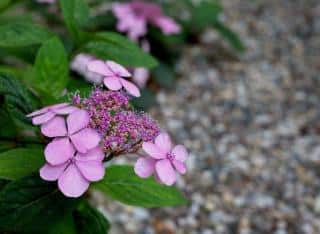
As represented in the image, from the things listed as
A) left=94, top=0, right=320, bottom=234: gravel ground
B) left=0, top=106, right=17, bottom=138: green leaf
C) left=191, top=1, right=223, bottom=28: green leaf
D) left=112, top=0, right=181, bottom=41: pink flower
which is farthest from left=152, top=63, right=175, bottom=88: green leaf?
left=0, top=106, right=17, bottom=138: green leaf

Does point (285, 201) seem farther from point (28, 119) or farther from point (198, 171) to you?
point (28, 119)

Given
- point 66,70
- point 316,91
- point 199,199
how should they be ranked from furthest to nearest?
point 316,91 → point 199,199 → point 66,70

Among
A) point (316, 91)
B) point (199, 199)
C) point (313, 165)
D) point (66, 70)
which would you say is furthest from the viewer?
point (316, 91)

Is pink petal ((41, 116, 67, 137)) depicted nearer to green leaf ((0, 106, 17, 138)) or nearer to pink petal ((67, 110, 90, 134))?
pink petal ((67, 110, 90, 134))

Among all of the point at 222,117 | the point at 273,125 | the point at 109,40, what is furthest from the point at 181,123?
the point at 109,40

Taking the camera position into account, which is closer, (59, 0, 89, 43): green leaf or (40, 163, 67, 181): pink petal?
(40, 163, 67, 181): pink petal

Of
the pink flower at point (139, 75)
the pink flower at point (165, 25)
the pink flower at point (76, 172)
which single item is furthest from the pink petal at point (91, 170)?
the pink flower at point (165, 25)

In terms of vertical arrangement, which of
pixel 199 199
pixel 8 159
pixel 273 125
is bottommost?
pixel 199 199
